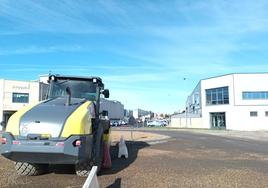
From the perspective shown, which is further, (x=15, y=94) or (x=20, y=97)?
(x=20, y=97)

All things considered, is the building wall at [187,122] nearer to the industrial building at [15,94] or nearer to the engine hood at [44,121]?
the industrial building at [15,94]

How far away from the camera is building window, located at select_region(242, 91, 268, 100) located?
6038 centimetres

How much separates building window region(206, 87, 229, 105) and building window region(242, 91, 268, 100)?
9.89 feet

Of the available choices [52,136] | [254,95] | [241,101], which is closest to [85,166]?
[52,136]

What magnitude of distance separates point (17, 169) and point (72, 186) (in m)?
2.17

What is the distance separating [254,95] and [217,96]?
6.68m

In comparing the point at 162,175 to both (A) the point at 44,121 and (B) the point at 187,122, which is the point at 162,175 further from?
(B) the point at 187,122

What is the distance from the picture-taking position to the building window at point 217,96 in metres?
63.2

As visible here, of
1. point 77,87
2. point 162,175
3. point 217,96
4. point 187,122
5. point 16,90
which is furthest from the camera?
point 187,122

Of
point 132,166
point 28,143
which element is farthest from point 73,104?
point 132,166

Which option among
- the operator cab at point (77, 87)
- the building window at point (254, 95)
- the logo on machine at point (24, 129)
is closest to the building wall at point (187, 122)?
the building window at point (254, 95)

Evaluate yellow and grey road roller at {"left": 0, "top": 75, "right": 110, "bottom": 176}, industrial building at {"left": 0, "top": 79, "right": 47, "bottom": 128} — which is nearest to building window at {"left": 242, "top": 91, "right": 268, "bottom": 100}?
industrial building at {"left": 0, "top": 79, "right": 47, "bottom": 128}

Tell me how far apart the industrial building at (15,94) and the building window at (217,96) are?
30.1m

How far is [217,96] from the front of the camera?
214 feet
